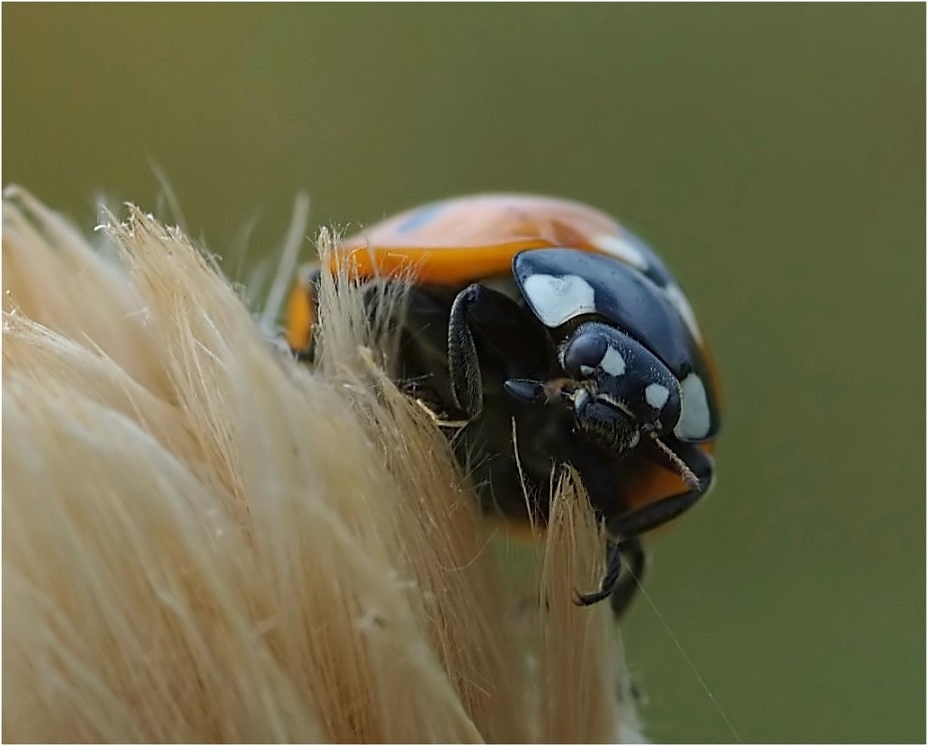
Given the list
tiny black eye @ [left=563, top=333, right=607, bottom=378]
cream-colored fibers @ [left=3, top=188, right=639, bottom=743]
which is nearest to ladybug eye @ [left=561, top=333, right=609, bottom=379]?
tiny black eye @ [left=563, top=333, right=607, bottom=378]

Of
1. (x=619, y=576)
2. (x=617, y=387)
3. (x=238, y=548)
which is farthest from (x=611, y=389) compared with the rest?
(x=238, y=548)

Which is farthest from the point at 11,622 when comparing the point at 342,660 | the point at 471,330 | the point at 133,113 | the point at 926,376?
the point at 926,376

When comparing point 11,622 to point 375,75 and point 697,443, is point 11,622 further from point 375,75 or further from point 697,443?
point 375,75

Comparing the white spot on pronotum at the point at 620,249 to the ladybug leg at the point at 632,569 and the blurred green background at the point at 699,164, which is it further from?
the blurred green background at the point at 699,164

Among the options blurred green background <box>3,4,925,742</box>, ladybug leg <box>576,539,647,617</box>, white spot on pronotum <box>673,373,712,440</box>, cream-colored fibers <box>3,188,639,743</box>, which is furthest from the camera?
blurred green background <box>3,4,925,742</box>

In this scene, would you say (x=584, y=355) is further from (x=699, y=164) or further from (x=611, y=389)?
(x=699, y=164)

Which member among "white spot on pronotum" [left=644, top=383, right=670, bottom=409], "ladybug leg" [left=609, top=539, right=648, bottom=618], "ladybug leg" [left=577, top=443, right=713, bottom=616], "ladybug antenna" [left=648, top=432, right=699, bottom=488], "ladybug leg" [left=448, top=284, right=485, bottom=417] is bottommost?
"ladybug leg" [left=609, top=539, right=648, bottom=618]

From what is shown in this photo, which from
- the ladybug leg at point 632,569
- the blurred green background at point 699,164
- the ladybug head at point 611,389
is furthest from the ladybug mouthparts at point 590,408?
the blurred green background at point 699,164

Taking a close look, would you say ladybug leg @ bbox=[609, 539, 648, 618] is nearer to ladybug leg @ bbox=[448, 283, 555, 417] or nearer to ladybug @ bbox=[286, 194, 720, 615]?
ladybug @ bbox=[286, 194, 720, 615]

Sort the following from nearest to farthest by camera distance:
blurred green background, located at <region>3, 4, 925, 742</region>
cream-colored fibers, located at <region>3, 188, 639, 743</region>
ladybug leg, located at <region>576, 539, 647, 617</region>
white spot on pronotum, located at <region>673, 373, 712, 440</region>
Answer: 1. cream-colored fibers, located at <region>3, 188, 639, 743</region>
2. ladybug leg, located at <region>576, 539, 647, 617</region>
3. white spot on pronotum, located at <region>673, 373, 712, 440</region>
4. blurred green background, located at <region>3, 4, 925, 742</region>
